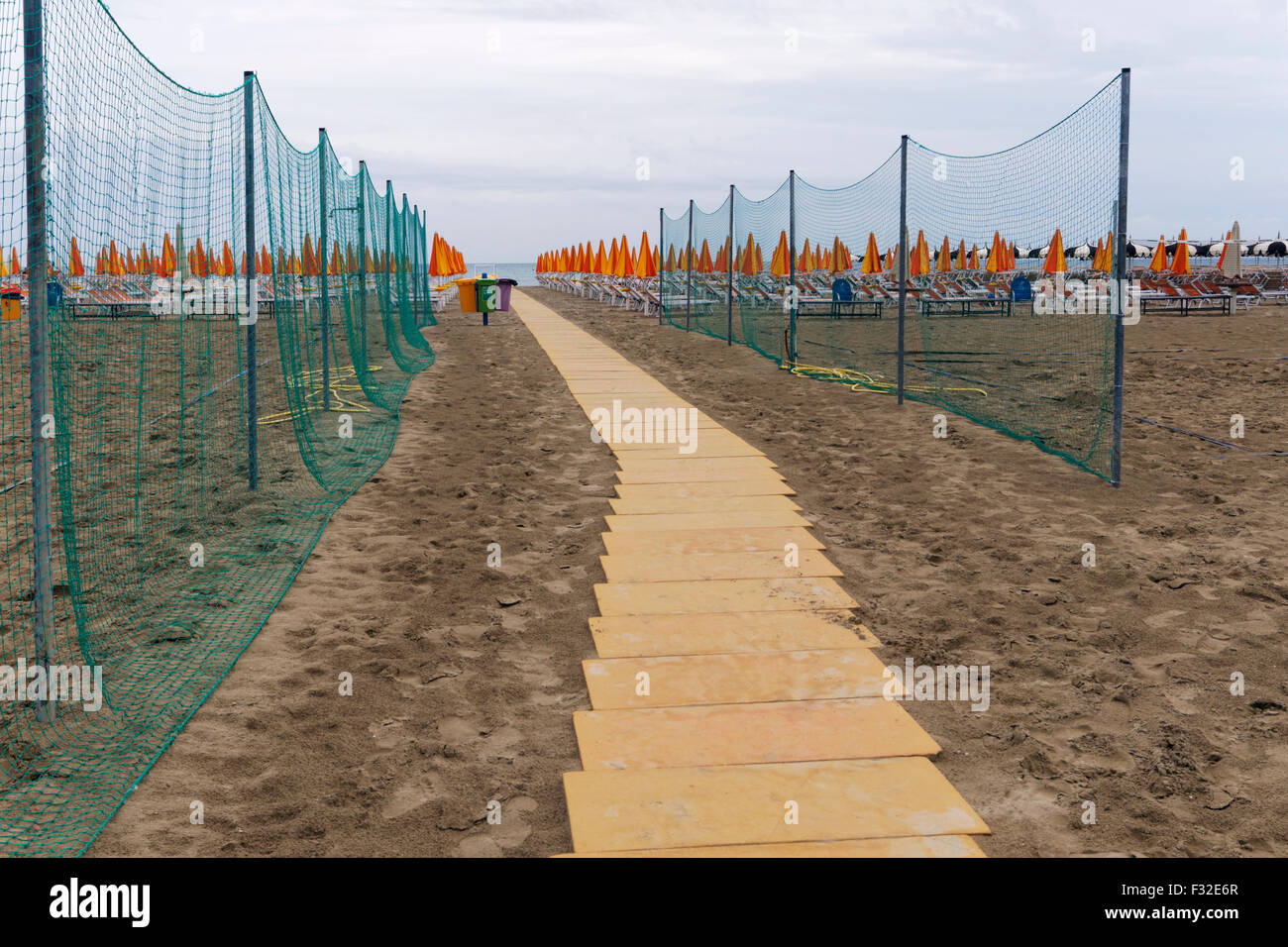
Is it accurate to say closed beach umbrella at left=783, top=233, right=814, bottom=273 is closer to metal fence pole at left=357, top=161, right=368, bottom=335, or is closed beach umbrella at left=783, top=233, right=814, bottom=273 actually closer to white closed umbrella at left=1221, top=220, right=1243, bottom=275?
white closed umbrella at left=1221, top=220, right=1243, bottom=275

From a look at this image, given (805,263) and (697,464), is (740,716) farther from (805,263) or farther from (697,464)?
(805,263)

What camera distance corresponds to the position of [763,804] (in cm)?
312

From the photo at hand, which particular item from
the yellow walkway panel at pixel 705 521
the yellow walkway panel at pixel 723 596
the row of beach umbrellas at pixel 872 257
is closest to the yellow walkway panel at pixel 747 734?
the yellow walkway panel at pixel 723 596

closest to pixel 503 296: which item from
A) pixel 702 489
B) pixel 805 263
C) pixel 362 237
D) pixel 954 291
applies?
pixel 805 263

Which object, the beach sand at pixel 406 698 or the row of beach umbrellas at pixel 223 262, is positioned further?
the row of beach umbrellas at pixel 223 262

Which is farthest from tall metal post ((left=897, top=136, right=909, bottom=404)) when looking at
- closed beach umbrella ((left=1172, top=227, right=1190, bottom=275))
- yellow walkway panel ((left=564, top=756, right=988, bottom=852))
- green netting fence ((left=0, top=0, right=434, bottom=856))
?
closed beach umbrella ((left=1172, top=227, right=1190, bottom=275))

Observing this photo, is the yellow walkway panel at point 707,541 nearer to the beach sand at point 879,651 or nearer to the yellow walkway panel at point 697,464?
the beach sand at point 879,651

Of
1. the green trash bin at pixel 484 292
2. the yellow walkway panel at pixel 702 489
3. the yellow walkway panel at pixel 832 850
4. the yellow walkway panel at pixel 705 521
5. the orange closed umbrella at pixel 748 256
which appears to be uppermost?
the orange closed umbrella at pixel 748 256

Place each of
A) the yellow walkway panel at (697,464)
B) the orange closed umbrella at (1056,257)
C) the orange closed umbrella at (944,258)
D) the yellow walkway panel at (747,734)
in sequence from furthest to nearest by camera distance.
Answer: the orange closed umbrella at (944,258)
the orange closed umbrella at (1056,257)
the yellow walkway panel at (697,464)
the yellow walkway panel at (747,734)

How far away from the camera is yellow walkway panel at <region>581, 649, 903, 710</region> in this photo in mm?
3936

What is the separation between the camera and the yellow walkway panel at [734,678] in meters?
3.94

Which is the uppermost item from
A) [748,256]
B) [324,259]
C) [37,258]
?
[748,256]

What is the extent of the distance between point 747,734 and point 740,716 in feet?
0.51

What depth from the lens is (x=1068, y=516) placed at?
21.4 feet
